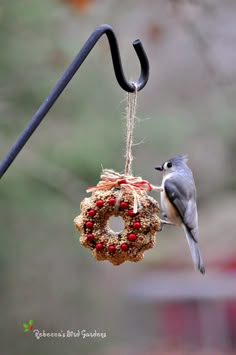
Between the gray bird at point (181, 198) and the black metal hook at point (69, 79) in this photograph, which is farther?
the gray bird at point (181, 198)

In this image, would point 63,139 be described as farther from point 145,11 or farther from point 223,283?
point 223,283

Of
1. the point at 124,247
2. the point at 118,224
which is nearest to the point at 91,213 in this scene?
the point at 124,247

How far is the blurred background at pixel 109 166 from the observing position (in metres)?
5.00

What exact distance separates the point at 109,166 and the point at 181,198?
9.21 feet

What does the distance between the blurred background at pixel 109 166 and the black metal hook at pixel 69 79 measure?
1.80 m

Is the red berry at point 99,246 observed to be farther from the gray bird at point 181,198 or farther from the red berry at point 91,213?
the gray bird at point 181,198

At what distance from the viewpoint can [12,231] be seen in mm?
5859

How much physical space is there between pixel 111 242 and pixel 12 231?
3.93 meters

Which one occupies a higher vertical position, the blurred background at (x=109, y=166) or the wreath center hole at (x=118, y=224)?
the blurred background at (x=109, y=166)

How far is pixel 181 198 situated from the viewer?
89.4 inches

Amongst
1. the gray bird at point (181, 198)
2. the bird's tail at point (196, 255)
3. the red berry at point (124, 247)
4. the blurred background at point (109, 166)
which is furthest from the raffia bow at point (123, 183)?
the blurred background at point (109, 166)

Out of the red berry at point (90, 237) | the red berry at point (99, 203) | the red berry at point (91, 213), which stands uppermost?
the red berry at point (99, 203)

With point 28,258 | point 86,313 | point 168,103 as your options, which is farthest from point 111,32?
point 168,103

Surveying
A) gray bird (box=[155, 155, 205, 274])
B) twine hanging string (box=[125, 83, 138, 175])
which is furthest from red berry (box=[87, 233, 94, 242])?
gray bird (box=[155, 155, 205, 274])
